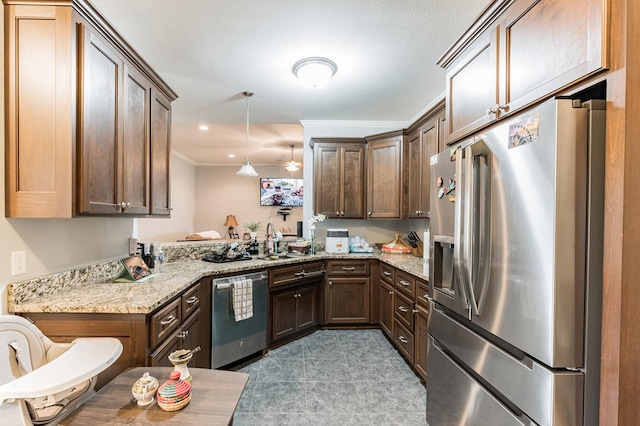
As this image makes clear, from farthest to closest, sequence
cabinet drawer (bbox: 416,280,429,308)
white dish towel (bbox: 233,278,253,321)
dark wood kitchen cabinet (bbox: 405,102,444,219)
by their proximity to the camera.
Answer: dark wood kitchen cabinet (bbox: 405,102,444,219)
white dish towel (bbox: 233,278,253,321)
cabinet drawer (bbox: 416,280,429,308)

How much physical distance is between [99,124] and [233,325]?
1794mm

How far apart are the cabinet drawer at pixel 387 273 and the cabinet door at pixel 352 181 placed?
0.76 m

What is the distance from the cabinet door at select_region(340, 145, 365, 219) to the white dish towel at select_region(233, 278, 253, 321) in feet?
5.37

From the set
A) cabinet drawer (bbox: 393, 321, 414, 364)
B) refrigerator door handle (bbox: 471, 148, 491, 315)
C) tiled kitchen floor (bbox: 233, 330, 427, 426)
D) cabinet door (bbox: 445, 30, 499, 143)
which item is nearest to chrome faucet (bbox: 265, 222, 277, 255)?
tiled kitchen floor (bbox: 233, 330, 427, 426)

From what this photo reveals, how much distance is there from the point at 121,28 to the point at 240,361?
2.86 m

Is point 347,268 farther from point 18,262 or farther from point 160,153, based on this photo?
point 18,262

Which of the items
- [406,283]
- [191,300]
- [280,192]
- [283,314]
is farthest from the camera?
[280,192]

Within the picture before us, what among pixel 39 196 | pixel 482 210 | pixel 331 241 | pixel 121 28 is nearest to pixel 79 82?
pixel 39 196

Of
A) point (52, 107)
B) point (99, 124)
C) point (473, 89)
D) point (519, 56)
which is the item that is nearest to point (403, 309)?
point (473, 89)

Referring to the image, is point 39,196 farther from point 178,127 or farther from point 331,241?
point 178,127

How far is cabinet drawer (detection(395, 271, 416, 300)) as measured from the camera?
2.52 m

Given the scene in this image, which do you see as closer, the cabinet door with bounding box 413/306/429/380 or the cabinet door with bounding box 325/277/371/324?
the cabinet door with bounding box 413/306/429/380

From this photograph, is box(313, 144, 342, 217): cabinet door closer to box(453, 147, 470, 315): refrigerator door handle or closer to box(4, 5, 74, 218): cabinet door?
box(453, 147, 470, 315): refrigerator door handle

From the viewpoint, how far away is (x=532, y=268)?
105 centimetres
